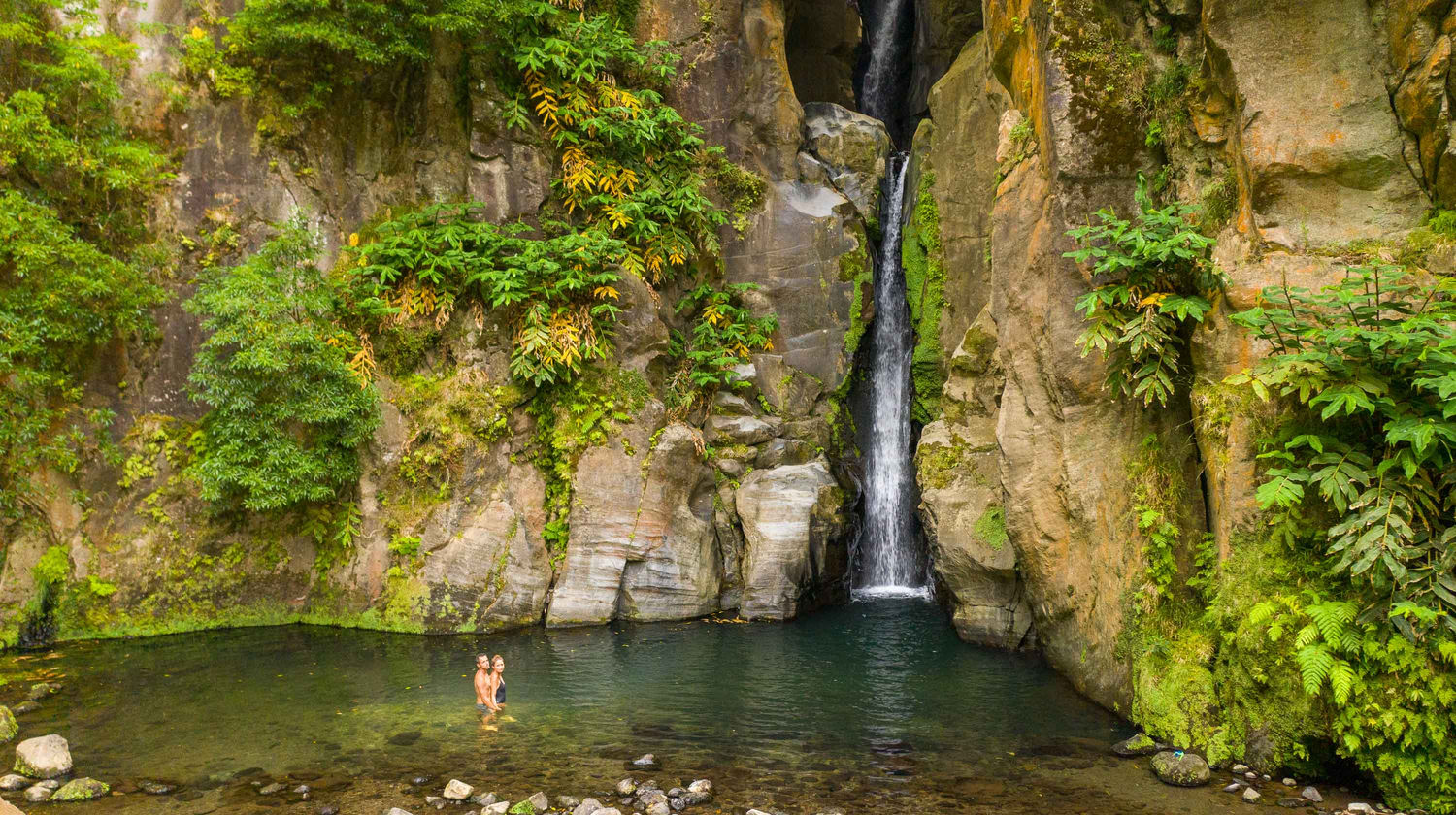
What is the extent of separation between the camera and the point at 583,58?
49.7 ft

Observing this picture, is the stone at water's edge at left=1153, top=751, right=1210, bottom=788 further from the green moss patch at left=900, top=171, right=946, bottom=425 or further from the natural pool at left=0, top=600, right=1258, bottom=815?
the green moss patch at left=900, top=171, right=946, bottom=425

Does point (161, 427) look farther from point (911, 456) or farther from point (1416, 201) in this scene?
point (1416, 201)

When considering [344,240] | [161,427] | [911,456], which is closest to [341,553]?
[161,427]

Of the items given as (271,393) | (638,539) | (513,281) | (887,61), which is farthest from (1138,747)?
(887,61)

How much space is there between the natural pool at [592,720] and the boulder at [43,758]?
0.21 metres

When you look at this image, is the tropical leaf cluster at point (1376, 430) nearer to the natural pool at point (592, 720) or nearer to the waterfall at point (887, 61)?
the natural pool at point (592, 720)

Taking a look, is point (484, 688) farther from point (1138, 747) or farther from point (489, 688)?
point (1138, 747)

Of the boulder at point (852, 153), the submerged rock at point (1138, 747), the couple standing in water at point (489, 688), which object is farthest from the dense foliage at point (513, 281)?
the submerged rock at point (1138, 747)

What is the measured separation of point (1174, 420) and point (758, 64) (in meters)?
12.3

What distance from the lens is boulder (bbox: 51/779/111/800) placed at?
22.9 feet

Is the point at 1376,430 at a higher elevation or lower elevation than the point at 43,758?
higher

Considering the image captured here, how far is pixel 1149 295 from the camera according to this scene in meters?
8.41

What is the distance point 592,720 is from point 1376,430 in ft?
26.2

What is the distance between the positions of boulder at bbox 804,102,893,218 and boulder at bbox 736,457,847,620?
6.49 metres
